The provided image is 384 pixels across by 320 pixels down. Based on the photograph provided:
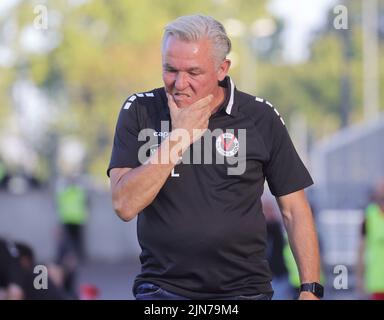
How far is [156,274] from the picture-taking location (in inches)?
192

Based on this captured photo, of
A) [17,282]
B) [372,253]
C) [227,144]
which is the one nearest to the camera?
[227,144]

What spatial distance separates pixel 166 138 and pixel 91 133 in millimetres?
37723

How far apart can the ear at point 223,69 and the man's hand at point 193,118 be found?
26 cm

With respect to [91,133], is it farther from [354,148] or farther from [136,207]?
[136,207]

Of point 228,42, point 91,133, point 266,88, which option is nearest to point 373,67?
point 266,88

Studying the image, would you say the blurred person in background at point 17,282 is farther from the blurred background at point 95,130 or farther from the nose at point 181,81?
the blurred background at point 95,130

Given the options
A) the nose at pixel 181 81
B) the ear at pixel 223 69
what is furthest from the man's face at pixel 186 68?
the ear at pixel 223 69

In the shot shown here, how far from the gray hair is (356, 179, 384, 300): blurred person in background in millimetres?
6212

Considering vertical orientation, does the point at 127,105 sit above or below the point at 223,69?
below

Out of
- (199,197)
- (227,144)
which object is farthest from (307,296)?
(227,144)

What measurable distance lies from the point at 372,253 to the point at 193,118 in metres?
6.56

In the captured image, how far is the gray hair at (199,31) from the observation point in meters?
4.81

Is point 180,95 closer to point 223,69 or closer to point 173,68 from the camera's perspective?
point 173,68

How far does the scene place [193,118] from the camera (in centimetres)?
470
